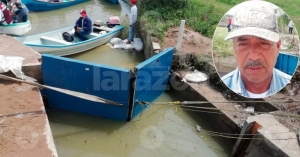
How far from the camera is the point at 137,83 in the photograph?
6625mm

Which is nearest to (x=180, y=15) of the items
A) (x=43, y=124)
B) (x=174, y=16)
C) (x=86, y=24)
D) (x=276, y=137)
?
(x=174, y=16)

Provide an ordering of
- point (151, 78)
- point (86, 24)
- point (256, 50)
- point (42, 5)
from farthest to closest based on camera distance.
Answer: point (42, 5) → point (86, 24) → point (151, 78) → point (256, 50)

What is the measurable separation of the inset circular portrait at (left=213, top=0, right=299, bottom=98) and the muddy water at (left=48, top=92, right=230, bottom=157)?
4.72 m

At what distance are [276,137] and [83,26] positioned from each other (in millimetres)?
7665

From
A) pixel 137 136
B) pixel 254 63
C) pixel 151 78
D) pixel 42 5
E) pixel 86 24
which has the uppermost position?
pixel 254 63

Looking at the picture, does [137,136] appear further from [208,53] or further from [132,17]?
[132,17]

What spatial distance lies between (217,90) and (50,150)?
462cm

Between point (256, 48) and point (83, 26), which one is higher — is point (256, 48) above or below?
above

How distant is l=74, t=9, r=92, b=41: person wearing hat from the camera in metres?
10.3

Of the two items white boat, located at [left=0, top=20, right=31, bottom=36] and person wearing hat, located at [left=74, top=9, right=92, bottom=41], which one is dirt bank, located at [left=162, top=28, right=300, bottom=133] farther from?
white boat, located at [left=0, top=20, right=31, bottom=36]

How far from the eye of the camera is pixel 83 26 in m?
10.4

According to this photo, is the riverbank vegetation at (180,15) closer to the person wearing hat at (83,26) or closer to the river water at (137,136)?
the person wearing hat at (83,26)

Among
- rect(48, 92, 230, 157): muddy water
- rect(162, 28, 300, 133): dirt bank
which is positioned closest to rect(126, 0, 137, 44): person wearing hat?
rect(162, 28, 300, 133): dirt bank

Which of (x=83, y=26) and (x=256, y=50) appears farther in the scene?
(x=83, y=26)
